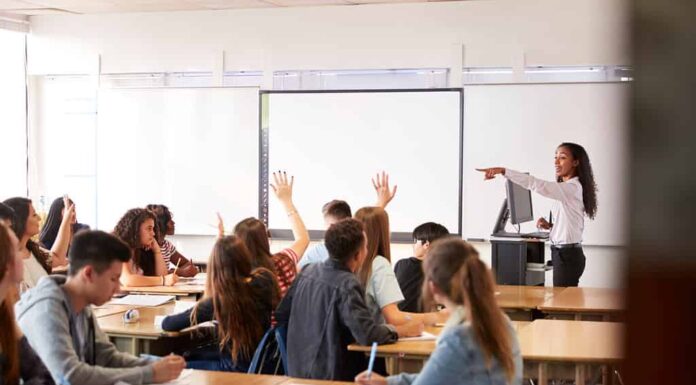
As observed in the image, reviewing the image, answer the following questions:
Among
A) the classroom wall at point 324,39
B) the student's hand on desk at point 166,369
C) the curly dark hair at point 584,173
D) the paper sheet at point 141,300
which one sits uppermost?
the classroom wall at point 324,39

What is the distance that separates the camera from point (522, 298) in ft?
19.8

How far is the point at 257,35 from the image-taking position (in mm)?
9180

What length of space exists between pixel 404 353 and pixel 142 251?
3.18m

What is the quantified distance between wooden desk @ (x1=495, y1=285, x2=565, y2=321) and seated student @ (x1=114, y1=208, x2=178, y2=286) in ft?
7.63

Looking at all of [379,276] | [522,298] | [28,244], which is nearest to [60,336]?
[379,276]

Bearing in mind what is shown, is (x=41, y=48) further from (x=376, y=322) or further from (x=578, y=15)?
(x=376, y=322)

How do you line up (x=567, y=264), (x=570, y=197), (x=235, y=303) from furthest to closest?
(x=567, y=264) < (x=570, y=197) < (x=235, y=303)

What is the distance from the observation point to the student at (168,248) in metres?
7.19

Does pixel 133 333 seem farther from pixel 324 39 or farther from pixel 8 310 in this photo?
pixel 324 39

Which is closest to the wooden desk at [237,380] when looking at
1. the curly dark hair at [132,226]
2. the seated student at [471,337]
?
the seated student at [471,337]

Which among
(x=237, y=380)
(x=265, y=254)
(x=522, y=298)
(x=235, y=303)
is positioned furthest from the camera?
(x=522, y=298)

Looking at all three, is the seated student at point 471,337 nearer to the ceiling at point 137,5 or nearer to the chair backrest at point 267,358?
the chair backrest at point 267,358

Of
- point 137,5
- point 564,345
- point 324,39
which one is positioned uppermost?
point 137,5

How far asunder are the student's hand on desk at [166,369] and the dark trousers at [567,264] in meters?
4.13
